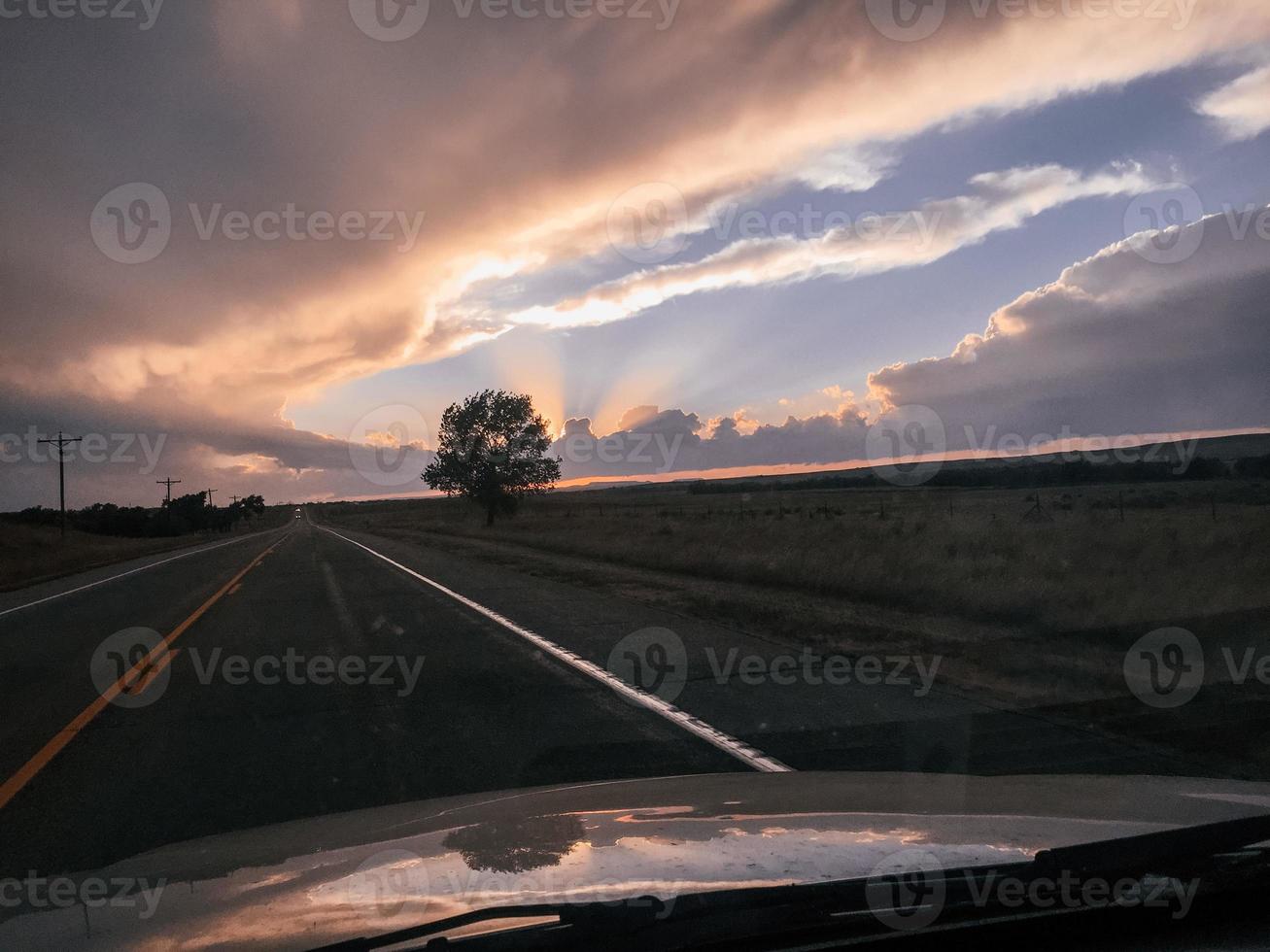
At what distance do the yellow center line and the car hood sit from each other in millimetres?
2960

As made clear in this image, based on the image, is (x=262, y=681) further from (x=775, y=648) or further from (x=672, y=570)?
(x=672, y=570)

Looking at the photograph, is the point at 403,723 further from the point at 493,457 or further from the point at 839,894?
the point at 493,457

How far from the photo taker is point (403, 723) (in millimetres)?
7711

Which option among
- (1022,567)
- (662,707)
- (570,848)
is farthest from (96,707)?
(1022,567)

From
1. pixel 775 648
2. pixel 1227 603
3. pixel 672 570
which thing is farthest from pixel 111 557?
pixel 1227 603

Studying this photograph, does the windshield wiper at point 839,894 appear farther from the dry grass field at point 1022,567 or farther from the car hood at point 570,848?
the dry grass field at point 1022,567

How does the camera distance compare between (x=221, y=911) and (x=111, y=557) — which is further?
(x=111, y=557)

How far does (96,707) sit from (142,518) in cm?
12496

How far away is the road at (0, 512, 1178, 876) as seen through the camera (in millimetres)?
5742

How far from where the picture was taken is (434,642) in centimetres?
1219

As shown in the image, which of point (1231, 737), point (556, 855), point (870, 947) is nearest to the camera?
point (870, 947)

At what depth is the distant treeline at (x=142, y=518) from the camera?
10344cm

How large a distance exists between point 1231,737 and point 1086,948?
520cm

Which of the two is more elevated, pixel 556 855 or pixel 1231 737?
pixel 556 855
